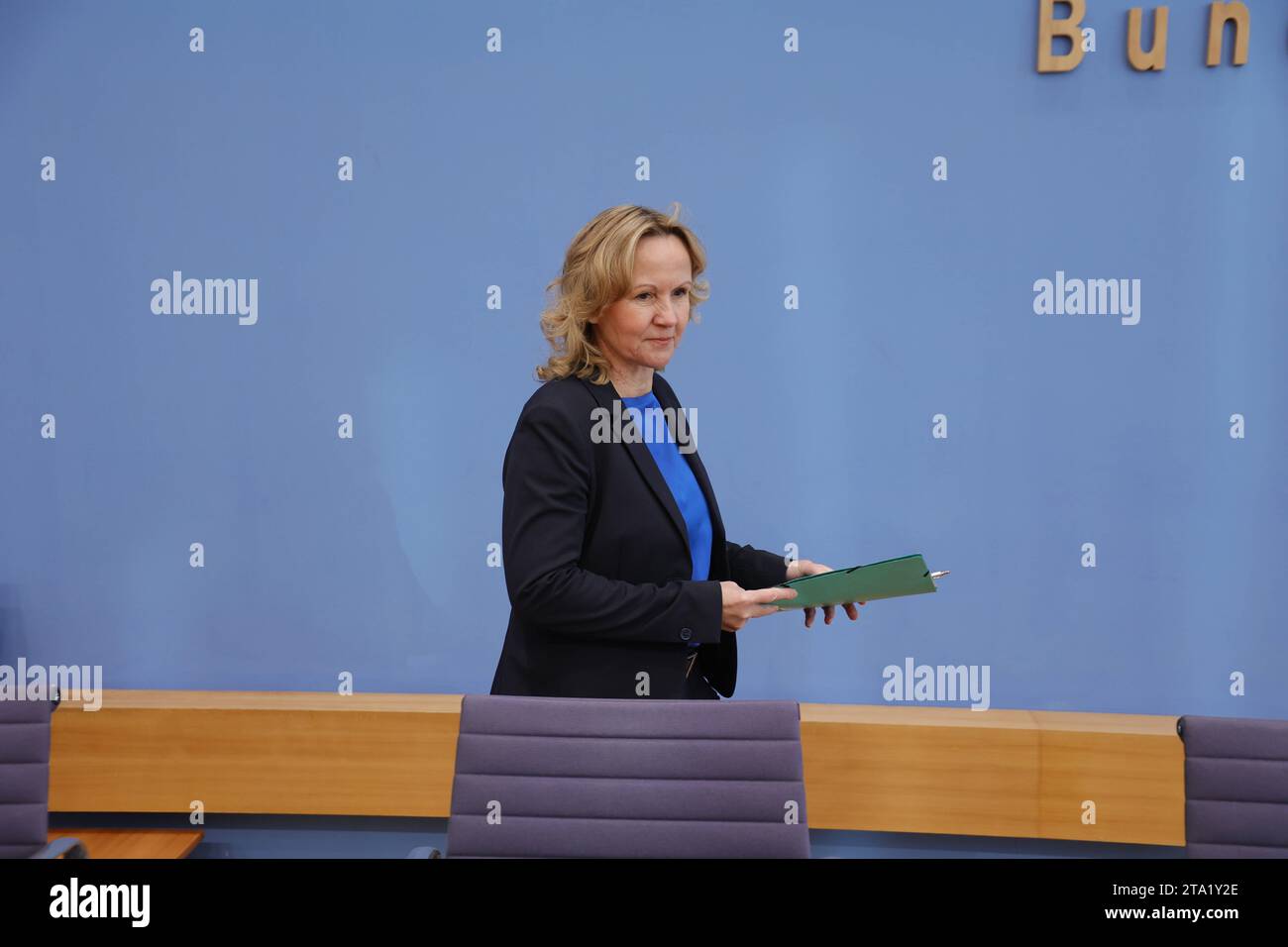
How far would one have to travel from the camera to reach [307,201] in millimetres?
3188

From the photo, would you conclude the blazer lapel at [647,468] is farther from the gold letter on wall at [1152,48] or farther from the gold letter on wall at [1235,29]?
the gold letter on wall at [1235,29]

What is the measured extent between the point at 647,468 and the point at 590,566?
0.63 feet

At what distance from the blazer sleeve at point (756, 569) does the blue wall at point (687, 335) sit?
3.58ft

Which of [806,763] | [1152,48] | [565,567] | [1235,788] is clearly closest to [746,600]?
[565,567]

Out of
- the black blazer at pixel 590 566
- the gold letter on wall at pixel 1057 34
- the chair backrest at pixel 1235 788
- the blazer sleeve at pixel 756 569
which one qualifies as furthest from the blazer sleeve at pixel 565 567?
the gold letter on wall at pixel 1057 34

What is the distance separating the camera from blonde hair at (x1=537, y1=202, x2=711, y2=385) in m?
1.72

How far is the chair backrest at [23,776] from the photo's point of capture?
1.73 meters

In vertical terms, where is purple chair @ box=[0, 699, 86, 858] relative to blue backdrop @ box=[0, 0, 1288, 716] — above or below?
below

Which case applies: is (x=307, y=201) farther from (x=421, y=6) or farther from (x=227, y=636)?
(x=227, y=636)

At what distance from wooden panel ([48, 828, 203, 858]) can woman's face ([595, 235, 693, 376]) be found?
83.4 inches

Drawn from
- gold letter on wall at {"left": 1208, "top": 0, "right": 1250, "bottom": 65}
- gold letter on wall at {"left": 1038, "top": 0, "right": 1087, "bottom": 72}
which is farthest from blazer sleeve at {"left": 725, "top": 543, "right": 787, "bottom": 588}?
gold letter on wall at {"left": 1208, "top": 0, "right": 1250, "bottom": 65}

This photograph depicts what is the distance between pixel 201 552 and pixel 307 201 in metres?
1.15

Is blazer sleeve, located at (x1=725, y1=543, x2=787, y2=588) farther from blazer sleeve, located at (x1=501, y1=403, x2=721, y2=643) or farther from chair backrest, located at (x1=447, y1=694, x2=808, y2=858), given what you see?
chair backrest, located at (x1=447, y1=694, x2=808, y2=858)
